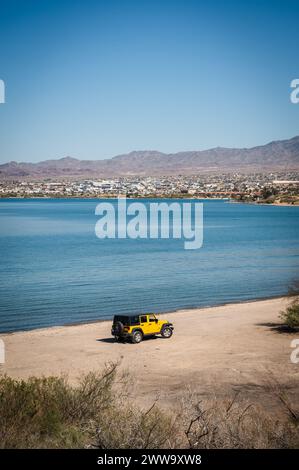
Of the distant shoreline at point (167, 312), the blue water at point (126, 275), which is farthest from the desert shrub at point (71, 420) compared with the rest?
the blue water at point (126, 275)

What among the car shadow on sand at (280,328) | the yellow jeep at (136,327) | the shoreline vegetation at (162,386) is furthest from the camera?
the car shadow on sand at (280,328)

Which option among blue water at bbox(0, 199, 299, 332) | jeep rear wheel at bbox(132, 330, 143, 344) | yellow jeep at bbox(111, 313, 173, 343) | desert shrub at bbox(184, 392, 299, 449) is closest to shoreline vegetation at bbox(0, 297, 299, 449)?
desert shrub at bbox(184, 392, 299, 449)

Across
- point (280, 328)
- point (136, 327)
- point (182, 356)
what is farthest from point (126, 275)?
point (182, 356)

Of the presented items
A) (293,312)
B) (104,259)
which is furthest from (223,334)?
(104,259)

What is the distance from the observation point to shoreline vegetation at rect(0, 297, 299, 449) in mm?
10688

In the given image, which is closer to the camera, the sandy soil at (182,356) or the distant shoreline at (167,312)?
the sandy soil at (182,356)

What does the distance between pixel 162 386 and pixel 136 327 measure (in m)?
7.78

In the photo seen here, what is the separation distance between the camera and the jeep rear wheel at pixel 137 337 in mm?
27388

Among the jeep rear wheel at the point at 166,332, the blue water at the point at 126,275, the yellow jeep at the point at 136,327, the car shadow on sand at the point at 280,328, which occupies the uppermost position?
the yellow jeep at the point at 136,327

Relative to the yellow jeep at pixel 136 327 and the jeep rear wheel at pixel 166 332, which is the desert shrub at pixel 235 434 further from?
→ the jeep rear wheel at pixel 166 332

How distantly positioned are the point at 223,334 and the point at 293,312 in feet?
12.3

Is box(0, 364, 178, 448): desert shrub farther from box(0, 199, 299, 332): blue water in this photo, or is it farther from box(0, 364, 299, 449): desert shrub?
box(0, 199, 299, 332): blue water

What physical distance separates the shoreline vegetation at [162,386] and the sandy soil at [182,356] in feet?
0.15

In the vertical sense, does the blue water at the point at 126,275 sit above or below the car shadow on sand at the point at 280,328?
below
